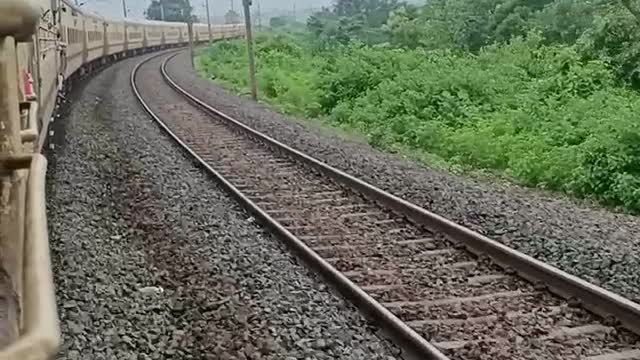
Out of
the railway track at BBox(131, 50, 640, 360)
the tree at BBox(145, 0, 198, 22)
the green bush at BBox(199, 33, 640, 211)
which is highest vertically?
the tree at BBox(145, 0, 198, 22)

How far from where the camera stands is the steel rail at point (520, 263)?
578 centimetres

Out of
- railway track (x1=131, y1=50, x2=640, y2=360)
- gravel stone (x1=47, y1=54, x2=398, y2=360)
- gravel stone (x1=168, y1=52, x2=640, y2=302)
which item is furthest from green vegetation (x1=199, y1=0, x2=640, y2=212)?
gravel stone (x1=47, y1=54, x2=398, y2=360)

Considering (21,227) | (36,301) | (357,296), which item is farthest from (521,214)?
(36,301)

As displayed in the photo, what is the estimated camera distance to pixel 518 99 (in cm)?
1694

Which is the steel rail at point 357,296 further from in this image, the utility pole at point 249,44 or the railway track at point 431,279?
the utility pole at point 249,44

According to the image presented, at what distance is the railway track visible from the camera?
5535 mm

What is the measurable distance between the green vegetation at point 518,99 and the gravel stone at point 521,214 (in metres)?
0.74

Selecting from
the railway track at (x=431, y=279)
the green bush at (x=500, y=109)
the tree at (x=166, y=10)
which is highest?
the tree at (x=166, y=10)

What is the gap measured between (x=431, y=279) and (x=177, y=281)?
2.07 metres

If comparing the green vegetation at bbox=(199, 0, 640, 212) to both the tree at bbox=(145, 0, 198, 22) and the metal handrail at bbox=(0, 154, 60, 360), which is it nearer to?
the metal handrail at bbox=(0, 154, 60, 360)

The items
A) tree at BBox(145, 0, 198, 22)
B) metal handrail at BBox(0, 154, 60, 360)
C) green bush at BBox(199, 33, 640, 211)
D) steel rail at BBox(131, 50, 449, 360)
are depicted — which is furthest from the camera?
tree at BBox(145, 0, 198, 22)

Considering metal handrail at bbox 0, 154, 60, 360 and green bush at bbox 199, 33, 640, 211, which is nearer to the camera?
metal handrail at bbox 0, 154, 60, 360

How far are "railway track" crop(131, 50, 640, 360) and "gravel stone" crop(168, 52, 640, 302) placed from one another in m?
0.40

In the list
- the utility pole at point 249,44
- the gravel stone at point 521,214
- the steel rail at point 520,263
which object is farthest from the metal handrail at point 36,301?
the utility pole at point 249,44
